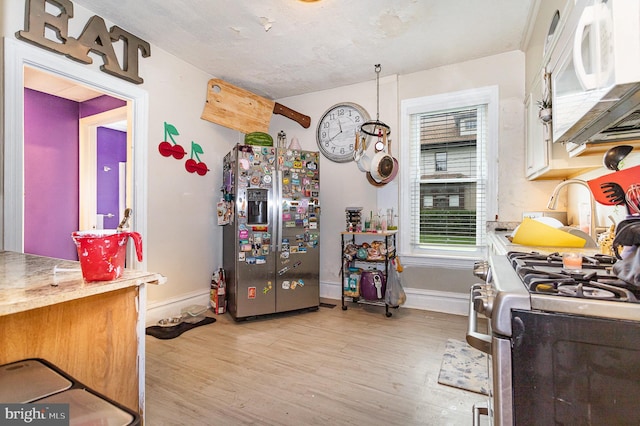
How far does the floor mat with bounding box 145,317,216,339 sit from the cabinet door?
3.09 m

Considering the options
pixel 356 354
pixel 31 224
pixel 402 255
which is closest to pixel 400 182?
pixel 402 255

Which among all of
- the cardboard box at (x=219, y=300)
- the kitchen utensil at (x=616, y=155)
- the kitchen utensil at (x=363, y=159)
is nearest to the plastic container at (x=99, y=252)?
the kitchen utensil at (x=616, y=155)

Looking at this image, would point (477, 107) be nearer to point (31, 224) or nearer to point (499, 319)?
point (499, 319)

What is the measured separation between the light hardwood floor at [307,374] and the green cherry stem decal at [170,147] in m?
1.73

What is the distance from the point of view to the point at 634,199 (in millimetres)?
845

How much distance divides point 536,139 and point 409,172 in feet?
4.46

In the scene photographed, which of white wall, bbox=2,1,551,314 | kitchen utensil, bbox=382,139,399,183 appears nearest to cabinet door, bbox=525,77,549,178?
white wall, bbox=2,1,551,314

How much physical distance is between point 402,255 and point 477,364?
1462mm

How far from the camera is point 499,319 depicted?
28.1 inches

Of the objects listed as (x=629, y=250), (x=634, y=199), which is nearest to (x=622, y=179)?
(x=634, y=199)

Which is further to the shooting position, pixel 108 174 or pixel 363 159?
pixel 108 174

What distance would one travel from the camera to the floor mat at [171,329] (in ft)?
8.84

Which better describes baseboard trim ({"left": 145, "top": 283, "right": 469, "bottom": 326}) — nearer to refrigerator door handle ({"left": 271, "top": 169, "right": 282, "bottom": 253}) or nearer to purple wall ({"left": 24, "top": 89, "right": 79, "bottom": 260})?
refrigerator door handle ({"left": 271, "top": 169, "right": 282, "bottom": 253})

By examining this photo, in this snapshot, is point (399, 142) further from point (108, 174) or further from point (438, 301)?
point (108, 174)
